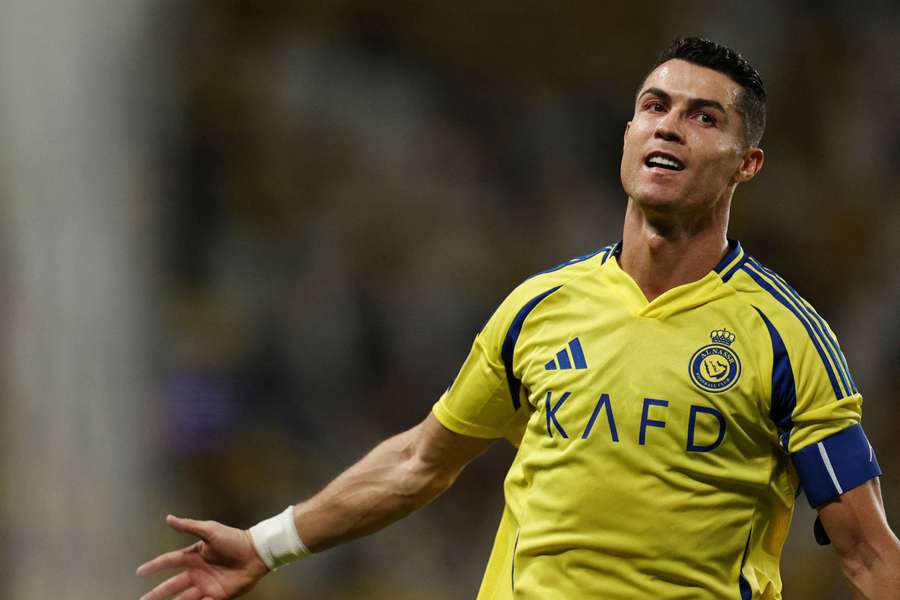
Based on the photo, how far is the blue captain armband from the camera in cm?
200

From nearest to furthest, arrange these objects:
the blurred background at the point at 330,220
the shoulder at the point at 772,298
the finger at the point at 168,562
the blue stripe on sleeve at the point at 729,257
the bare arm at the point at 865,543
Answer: the bare arm at the point at 865,543
the shoulder at the point at 772,298
the blue stripe on sleeve at the point at 729,257
the finger at the point at 168,562
the blurred background at the point at 330,220

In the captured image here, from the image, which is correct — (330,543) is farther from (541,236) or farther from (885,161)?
(885,161)

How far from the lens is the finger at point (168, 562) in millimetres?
2439

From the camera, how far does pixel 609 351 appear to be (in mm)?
2178

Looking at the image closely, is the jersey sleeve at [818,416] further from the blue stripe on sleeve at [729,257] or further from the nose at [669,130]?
the nose at [669,130]

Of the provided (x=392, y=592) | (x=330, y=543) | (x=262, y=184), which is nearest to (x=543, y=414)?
(x=330, y=543)

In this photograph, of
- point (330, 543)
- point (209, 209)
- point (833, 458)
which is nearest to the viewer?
point (833, 458)

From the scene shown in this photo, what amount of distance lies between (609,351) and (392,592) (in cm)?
282

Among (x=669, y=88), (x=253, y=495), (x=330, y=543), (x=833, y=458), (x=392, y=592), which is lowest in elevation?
(x=392, y=592)

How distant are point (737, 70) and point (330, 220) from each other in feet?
10.2

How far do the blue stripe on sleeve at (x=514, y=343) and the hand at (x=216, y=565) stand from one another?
0.67m

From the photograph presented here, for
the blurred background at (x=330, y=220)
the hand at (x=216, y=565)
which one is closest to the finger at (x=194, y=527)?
the hand at (x=216, y=565)

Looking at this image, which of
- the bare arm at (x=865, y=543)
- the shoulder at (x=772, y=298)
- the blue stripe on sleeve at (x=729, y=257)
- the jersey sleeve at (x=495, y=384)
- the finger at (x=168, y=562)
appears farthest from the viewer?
the finger at (x=168, y=562)

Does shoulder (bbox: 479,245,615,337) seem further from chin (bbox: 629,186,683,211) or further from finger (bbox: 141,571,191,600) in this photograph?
finger (bbox: 141,571,191,600)
